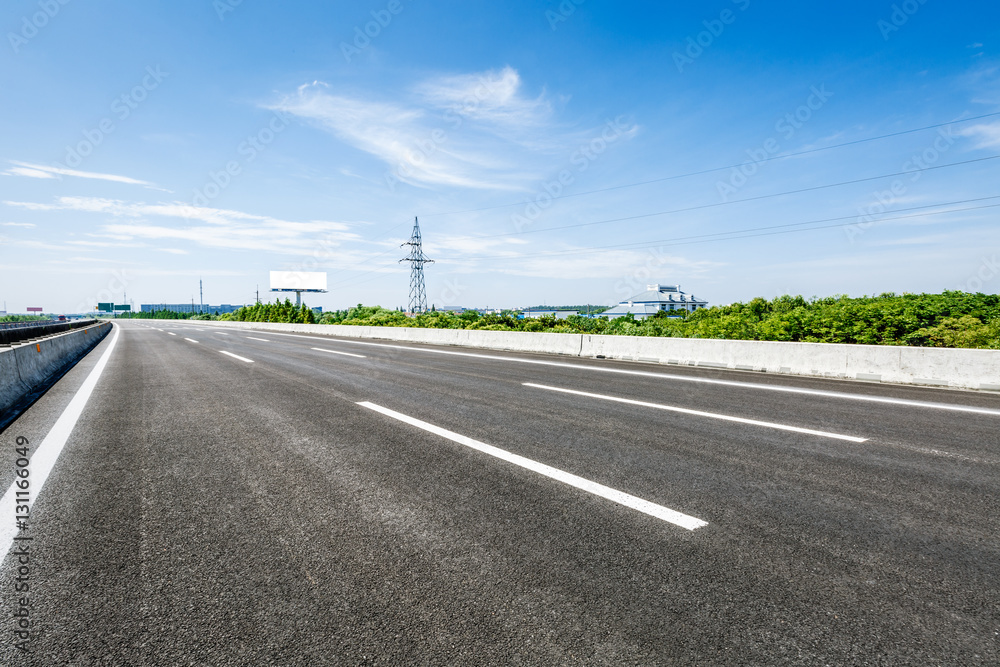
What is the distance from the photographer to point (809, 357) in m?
11.0

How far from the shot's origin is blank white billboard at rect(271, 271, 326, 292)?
4412 inches

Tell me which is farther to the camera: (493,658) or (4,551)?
(4,551)

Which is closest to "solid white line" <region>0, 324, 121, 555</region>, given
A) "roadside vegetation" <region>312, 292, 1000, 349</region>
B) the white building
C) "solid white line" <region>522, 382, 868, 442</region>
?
"solid white line" <region>522, 382, 868, 442</region>

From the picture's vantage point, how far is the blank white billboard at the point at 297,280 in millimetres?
112062

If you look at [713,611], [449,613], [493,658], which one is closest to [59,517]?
[449,613]

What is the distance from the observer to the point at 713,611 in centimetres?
226

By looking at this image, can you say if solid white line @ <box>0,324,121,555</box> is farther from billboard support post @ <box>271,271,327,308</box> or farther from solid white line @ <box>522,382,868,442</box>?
billboard support post @ <box>271,271,327,308</box>

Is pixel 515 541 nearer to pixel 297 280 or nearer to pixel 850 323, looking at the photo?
pixel 850 323

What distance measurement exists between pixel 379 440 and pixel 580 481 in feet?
7.89

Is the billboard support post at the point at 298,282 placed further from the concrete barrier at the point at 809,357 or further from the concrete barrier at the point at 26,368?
the concrete barrier at the point at 809,357

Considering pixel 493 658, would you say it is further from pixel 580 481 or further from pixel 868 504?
pixel 868 504

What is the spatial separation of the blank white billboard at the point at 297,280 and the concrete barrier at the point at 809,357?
348 feet

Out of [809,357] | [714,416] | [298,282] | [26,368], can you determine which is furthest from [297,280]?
[714,416]

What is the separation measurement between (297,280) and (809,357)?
11732 cm
